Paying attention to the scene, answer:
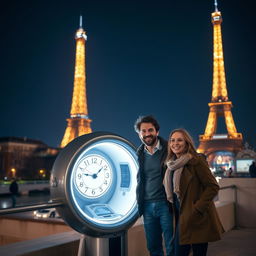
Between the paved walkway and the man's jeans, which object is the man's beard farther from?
the paved walkway

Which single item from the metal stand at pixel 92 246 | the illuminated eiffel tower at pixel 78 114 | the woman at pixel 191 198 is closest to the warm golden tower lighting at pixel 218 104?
the illuminated eiffel tower at pixel 78 114

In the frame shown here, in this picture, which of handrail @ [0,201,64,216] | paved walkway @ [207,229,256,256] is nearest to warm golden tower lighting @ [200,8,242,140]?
paved walkway @ [207,229,256,256]

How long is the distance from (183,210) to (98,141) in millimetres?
740

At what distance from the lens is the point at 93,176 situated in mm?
2266

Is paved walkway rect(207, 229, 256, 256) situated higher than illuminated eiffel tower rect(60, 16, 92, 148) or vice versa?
illuminated eiffel tower rect(60, 16, 92, 148)

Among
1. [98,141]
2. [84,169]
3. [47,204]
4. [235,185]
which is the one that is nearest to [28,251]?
[47,204]

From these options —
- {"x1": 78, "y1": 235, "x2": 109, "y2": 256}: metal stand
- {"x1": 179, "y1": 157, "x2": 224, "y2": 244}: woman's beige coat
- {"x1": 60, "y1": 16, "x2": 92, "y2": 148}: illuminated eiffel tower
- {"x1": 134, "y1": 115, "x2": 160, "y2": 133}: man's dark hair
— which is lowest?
{"x1": 78, "y1": 235, "x2": 109, "y2": 256}: metal stand

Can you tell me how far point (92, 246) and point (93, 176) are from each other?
1.51ft

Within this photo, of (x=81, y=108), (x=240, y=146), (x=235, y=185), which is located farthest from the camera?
(x=81, y=108)

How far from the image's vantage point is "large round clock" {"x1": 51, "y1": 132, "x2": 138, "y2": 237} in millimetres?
1958

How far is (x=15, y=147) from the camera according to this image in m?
48.8

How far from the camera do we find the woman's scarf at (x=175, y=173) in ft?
7.32

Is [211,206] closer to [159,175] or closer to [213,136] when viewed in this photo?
[159,175]

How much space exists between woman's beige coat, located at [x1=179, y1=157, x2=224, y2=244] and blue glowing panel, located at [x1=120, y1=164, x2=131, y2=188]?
1.46 feet
